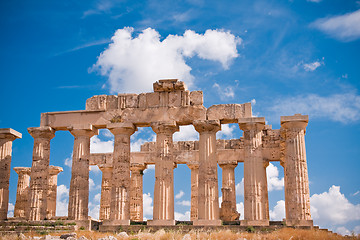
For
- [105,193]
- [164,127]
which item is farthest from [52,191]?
[164,127]

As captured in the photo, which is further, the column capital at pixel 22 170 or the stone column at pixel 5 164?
the column capital at pixel 22 170

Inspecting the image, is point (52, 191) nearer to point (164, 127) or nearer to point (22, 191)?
point (22, 191)

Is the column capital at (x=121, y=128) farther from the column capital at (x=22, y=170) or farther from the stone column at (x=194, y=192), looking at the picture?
the column capital at (x=22, y=170)

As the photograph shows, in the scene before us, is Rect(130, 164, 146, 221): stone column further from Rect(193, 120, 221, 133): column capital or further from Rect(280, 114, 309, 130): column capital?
Rect(280, 114, 309, 130): column capital

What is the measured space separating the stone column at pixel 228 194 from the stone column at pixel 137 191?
6384 mm

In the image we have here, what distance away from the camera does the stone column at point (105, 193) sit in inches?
1486

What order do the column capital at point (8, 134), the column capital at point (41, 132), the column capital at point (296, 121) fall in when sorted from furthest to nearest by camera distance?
the column capital at point (8, 134) → the column capital at point (41, 132) → the column capital at point (296, 121)

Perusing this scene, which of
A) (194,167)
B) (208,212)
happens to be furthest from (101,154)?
(208,212)

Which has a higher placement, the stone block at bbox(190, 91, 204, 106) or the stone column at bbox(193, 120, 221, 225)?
the stone block at bbox(190, 91, 204, 106)

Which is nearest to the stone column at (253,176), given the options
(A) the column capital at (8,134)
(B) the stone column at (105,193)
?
(B) the stone column at (105,193)

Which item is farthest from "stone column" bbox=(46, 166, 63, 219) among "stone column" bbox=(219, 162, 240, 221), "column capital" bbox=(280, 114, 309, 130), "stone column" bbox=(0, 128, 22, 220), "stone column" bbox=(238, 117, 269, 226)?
"column capital" bbox=(280, 114, 309, 130)

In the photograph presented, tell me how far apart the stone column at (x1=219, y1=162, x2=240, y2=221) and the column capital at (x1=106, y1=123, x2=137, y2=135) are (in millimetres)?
7926

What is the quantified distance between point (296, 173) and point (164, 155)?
7.94 metres

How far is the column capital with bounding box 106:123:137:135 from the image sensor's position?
3036 cm
